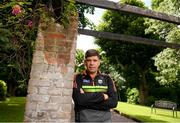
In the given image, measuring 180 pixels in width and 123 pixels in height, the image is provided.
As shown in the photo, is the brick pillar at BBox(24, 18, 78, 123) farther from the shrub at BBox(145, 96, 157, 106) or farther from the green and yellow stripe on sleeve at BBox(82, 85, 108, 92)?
the shrub at BBox(145, 96, 157, 106)

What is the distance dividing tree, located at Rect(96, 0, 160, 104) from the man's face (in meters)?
26.2

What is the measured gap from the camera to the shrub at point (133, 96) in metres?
32.4

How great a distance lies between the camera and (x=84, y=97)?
3.69 m

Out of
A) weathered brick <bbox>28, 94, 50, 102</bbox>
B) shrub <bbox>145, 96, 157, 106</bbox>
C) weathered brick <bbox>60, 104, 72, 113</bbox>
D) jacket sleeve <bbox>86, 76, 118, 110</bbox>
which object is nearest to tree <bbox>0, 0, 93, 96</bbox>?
weathered brick <bbox>28, 94, 50, 102</bbox>

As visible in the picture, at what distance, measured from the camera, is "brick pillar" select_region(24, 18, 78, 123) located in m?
5.45

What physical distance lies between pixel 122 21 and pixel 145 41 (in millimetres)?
23645

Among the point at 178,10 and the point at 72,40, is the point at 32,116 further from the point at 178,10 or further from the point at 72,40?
the point at 178,10

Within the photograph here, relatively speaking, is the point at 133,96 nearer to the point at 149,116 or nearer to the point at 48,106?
the point at 149,116

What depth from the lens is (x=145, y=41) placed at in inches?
310

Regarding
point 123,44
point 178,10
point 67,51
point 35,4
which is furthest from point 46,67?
point 123,44

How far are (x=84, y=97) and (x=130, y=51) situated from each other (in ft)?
88.4

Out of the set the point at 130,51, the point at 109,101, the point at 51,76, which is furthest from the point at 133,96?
the point at 109,101

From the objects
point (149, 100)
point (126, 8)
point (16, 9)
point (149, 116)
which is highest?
point (126, 8)

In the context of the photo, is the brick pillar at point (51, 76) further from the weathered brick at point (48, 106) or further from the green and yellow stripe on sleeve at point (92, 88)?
the green and yellow stripe on sleeve at point (92, 88)
